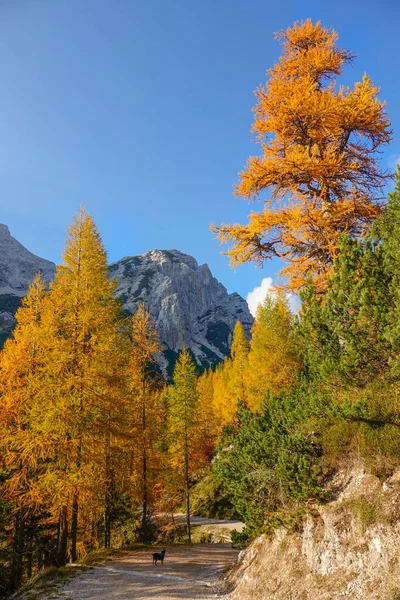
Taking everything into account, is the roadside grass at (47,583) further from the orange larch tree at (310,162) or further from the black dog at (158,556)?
the orange larch tree at (310,162)

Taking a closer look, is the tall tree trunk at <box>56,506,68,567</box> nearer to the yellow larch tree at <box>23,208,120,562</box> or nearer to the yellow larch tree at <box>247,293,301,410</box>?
the yellow larch tree at <box>23,208,120,562</box>

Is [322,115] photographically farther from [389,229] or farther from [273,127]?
[389,229]

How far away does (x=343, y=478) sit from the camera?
7.45 meters

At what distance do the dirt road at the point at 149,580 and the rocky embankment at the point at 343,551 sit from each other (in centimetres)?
195

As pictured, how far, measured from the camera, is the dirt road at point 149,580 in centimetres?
905

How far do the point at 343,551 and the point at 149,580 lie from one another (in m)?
7.00

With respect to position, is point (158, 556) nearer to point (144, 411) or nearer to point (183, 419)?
point (144, 411)

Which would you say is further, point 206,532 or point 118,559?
point 206,532

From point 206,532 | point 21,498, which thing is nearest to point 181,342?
point 206,532

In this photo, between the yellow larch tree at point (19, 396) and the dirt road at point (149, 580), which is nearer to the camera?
the dirt road at point (149, 580)

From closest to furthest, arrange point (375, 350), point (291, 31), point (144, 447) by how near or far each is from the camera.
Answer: point (375, 350) → point (291, 31) → point (144, 447)

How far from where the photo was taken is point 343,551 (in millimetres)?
6594

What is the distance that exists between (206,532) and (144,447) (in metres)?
10.1

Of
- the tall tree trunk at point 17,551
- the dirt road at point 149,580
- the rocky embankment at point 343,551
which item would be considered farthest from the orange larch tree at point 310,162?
the tall tree trunk at point 17,551
